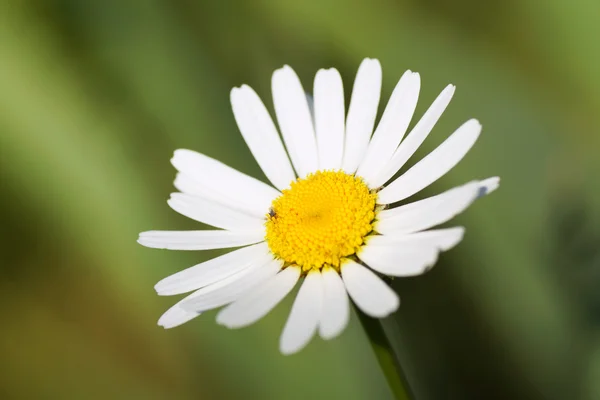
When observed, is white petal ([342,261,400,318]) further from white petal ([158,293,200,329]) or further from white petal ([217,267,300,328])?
white petal ([158,293,200,329])

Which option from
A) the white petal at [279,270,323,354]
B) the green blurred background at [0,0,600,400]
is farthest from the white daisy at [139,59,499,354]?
the green blurred background at [0,0,600,400]

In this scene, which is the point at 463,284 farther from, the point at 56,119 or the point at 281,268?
the point at 56,119

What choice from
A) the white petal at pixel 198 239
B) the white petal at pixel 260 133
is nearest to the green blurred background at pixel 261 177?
the white petal at pixel 260 133

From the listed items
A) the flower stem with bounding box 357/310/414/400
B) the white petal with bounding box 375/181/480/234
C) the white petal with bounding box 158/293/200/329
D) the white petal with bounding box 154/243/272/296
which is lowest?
the flower stem with bounding box 357/310/414/400

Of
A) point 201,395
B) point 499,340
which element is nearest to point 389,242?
point 499,340

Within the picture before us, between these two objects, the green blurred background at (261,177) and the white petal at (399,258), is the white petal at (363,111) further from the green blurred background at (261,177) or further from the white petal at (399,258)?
the green blurred background at (261,177)

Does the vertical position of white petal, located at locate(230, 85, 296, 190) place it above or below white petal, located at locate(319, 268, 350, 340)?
above
